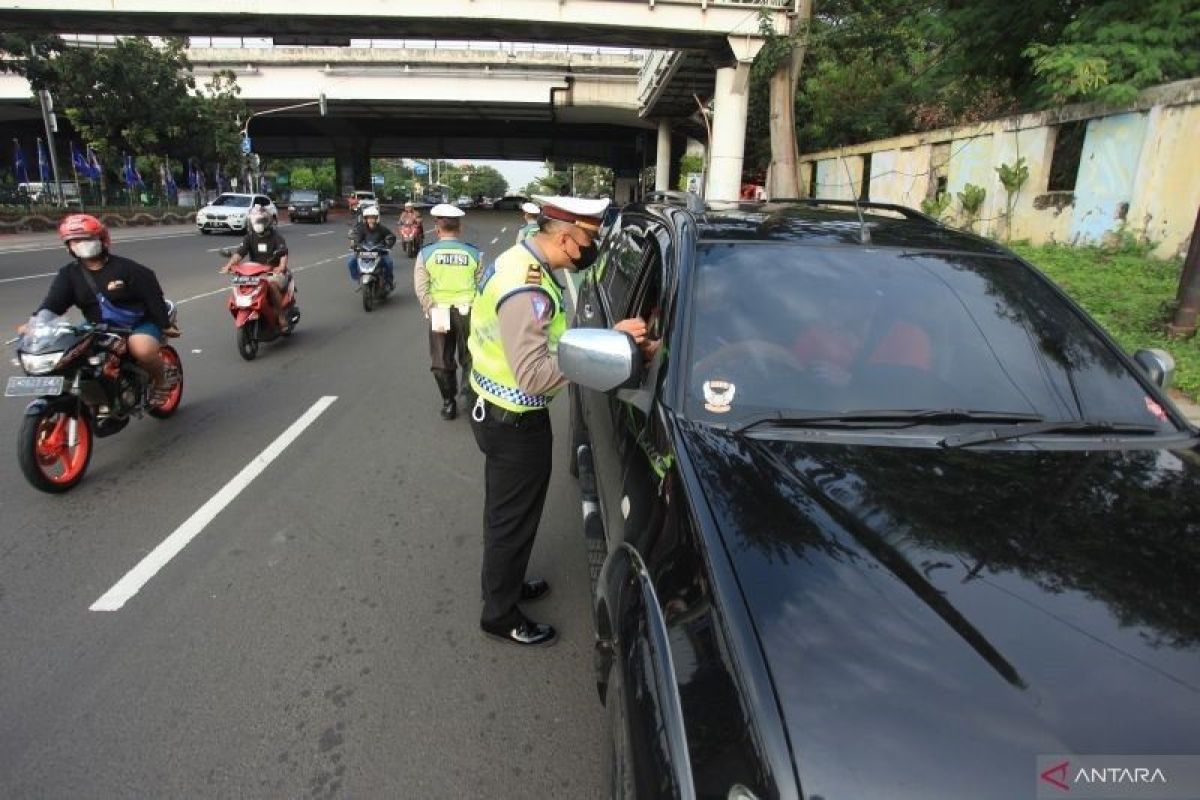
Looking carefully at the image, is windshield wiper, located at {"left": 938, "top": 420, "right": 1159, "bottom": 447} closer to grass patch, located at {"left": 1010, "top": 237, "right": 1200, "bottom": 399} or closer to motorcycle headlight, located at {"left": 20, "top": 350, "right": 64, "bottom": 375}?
grass patch, located at {"left": 1010, "top": 237, "right": 1200, "bottom": 399}

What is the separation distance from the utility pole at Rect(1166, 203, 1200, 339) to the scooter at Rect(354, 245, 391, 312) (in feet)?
33.9

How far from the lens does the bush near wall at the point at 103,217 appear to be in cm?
2554

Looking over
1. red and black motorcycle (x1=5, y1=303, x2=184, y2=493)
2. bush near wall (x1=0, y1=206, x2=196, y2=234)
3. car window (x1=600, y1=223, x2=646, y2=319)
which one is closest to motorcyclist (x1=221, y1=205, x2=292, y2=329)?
red and black motorcycle (x1=5, y1=303, x2=184, y2=493)

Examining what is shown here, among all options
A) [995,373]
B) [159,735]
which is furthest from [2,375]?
[995,373]

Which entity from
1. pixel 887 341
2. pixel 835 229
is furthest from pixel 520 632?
pixel 835 229

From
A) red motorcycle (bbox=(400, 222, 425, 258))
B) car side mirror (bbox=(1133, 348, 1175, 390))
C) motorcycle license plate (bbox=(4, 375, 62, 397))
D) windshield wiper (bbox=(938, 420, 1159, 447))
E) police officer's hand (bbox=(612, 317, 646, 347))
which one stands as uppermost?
police officer's hand (bbox=(612, 317, 646, 347))

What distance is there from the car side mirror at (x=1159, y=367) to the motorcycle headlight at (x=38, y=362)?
5.60m

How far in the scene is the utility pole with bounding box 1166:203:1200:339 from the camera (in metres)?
7.52

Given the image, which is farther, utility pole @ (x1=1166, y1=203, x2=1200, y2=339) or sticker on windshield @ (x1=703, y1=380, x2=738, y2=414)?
utility pole @ (x1=1166, y1=203, x2=1200, y2=339)

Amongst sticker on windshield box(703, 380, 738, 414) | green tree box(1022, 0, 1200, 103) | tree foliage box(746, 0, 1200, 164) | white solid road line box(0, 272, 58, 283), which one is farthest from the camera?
white solid road line box(0, 272, 58, 283)

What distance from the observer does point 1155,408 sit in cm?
254

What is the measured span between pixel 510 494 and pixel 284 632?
1.19 meters

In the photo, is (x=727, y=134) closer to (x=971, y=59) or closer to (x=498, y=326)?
(x=971, y=59)

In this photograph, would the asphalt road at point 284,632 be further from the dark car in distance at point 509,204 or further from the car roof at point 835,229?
the dark car in distance at point 509,204
